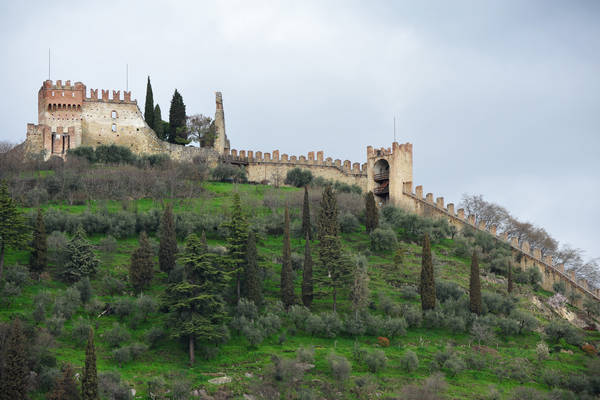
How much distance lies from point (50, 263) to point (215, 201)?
20.5 m

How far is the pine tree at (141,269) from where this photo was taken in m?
44.9

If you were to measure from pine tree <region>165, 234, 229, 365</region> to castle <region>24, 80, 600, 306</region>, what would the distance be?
32159 mm

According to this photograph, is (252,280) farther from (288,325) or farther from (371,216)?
(371,216)

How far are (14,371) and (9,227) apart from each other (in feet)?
50.6

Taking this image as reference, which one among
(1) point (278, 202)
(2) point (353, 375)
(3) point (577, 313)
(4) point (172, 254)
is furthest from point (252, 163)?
(2) point (353, 375)

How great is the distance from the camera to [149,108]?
248 ft

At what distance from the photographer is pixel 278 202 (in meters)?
66.2

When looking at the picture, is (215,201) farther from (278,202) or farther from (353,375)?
(353,375)

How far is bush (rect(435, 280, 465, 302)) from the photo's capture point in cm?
5094

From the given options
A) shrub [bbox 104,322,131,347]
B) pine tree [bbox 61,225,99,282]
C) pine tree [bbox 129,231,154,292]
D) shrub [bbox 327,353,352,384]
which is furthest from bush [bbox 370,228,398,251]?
shrub [bbox 104,322,131,347]

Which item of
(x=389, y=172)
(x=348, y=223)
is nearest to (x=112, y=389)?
(x=348, y=223)

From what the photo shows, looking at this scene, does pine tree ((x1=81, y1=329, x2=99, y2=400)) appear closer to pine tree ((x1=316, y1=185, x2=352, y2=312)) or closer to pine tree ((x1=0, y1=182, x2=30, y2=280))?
pine tree ((x1=0, y1=182, x2=30, y2=280))

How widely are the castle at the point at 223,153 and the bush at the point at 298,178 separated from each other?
4.12 feet

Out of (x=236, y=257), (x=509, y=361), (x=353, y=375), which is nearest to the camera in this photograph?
(x=353, y=375)
